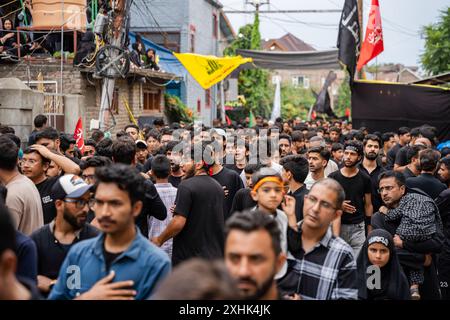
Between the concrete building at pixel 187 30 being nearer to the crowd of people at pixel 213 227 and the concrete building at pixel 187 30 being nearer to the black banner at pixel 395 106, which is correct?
the black banner at pixel 395 106

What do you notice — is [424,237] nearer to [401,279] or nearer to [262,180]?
[401,279]

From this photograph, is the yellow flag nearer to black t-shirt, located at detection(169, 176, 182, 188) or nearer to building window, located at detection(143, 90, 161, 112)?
building window, located at detection(143, 90, 161, 112)

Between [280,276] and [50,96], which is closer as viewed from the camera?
[280,276]

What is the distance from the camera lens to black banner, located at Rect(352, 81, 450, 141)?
1928 centimetres

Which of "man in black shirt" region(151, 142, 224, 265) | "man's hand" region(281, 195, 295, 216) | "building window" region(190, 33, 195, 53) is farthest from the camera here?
"building window" region(190, 33, 195, 53)

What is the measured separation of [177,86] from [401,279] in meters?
28.1

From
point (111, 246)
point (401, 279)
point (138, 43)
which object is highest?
point (138, 43)

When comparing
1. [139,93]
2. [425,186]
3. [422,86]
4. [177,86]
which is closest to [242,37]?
[177,86]

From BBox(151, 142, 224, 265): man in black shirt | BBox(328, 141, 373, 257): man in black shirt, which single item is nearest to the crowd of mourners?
BBox(328, 141, 373, 257): man in black shirt

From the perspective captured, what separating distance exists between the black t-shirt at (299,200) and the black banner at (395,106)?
39.1 ft

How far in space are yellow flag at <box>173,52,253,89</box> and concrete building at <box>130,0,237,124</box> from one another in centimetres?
1243

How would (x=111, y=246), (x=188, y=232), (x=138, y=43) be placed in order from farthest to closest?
(x=138, y=43)
(x=188, y=232)
(x=111, y=246)

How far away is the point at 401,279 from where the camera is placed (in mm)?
6062

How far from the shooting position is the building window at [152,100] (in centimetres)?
2681
